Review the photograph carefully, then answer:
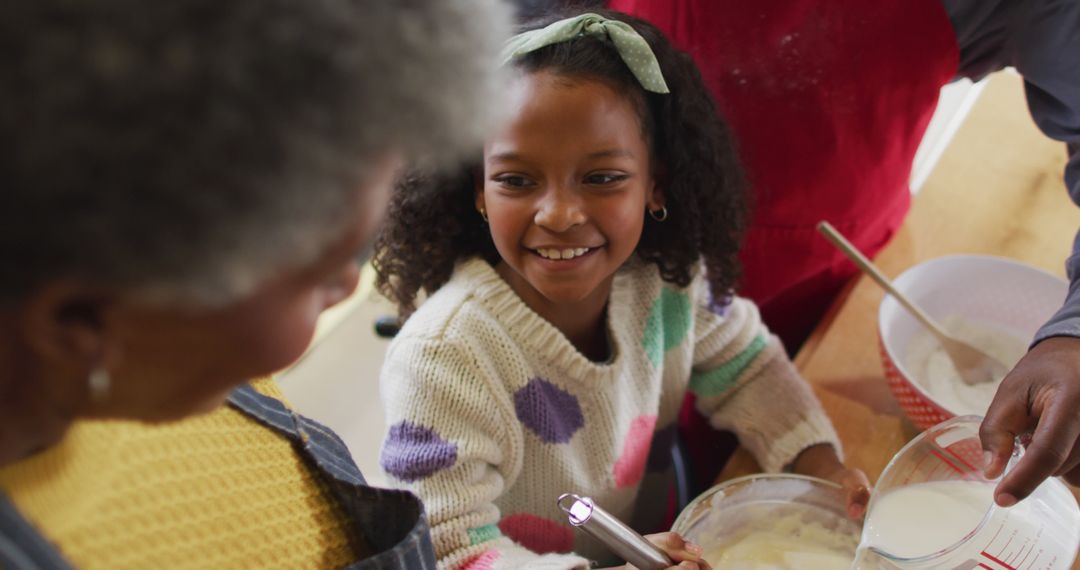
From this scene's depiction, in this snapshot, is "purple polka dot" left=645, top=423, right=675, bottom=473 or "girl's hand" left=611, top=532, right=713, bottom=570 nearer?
"girl's hand" left=611, top=532, right=713, bottom=570

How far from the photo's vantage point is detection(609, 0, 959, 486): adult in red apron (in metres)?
0.98

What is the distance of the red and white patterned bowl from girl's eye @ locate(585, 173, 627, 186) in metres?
0.41

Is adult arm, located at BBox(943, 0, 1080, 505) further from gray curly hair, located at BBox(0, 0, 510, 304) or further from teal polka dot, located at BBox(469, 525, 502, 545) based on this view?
gray curly hair, located at BBox(0, 0, 510, 304)

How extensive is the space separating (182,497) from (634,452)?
608mm

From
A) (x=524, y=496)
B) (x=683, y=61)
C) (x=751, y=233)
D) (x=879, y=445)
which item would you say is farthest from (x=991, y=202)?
(x=524, y=496)

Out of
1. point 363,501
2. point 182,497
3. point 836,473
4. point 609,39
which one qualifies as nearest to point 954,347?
point 836,473

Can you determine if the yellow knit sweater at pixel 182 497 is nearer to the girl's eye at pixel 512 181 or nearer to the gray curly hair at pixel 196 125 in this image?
the gray curly hair at pixel 196 125

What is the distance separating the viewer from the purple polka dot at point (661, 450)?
3.48ft

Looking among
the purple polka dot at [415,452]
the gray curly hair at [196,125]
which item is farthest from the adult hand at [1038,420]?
the gray curly hair at [196,125]

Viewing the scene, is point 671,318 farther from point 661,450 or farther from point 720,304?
point 661,450

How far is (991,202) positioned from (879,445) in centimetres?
58

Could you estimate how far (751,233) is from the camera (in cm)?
118

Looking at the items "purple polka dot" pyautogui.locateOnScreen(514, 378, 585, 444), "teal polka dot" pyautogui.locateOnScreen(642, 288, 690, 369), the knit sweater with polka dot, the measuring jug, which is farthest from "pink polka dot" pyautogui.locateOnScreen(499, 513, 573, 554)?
the measuring jug

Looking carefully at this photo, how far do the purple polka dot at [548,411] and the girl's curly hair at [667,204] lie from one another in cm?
17
